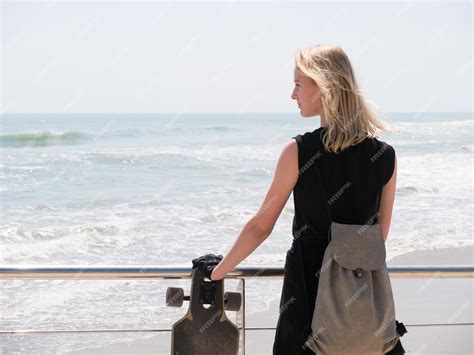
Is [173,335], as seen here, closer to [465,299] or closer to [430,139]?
[465,299]

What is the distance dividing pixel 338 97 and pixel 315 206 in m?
0.30

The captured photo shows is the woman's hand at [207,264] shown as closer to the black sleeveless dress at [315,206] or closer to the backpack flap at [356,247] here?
the black sleeveless dress at [315,206]

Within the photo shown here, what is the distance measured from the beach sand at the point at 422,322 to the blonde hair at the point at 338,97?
8.32 ft

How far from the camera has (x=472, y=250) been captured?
9.70 meters

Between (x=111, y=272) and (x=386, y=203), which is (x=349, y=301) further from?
(x=111, y=272)

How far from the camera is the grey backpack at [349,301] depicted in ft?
6.47

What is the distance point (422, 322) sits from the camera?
6.15 metres

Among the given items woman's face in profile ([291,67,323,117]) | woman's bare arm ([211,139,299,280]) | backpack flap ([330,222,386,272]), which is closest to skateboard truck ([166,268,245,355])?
woman's bare arm ([211,139,299,280])

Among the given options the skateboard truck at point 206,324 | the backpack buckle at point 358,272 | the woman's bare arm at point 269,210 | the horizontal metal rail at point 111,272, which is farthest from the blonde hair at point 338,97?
the skateboard truck at point 206,324

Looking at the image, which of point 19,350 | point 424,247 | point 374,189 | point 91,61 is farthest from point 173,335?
point 91,61

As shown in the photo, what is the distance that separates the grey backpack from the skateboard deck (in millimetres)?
344

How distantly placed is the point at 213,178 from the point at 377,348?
1729cm

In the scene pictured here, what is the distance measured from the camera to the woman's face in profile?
2.03 m

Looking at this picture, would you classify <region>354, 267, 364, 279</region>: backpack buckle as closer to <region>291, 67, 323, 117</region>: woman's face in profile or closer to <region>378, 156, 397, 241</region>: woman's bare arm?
<region>378, 156, 397, 241</region>: woman's bare arm
